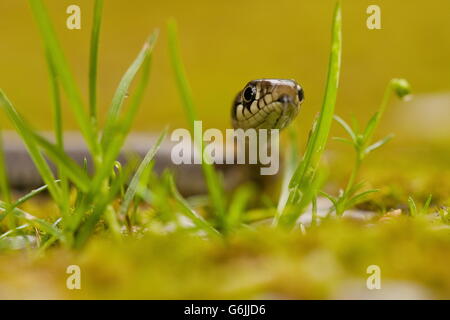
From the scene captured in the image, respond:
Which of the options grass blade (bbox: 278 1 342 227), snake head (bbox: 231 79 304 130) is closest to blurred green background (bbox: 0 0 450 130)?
snake head (bbox: 231 79 304 130)

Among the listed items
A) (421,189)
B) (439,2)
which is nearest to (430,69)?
(439,2)

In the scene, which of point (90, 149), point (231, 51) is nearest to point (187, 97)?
point (90, 149)

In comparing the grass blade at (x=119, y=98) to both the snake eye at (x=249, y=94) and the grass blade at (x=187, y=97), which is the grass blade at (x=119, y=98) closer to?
the grass blade at (x=187, y=97)

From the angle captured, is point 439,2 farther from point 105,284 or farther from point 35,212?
point 105,284

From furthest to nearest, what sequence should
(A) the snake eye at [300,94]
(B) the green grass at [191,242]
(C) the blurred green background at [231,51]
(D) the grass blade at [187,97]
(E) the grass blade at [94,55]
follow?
(C) the blurred green background at [231,51]
(A) the snake eye at [300,94]
(E) the grass blade at [94,55]
(D) the grass blade at [187,97]
(B) the green grass at [191,242]

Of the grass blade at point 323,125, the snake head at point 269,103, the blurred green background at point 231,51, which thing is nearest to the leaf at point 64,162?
the grass blade at point 323,125
